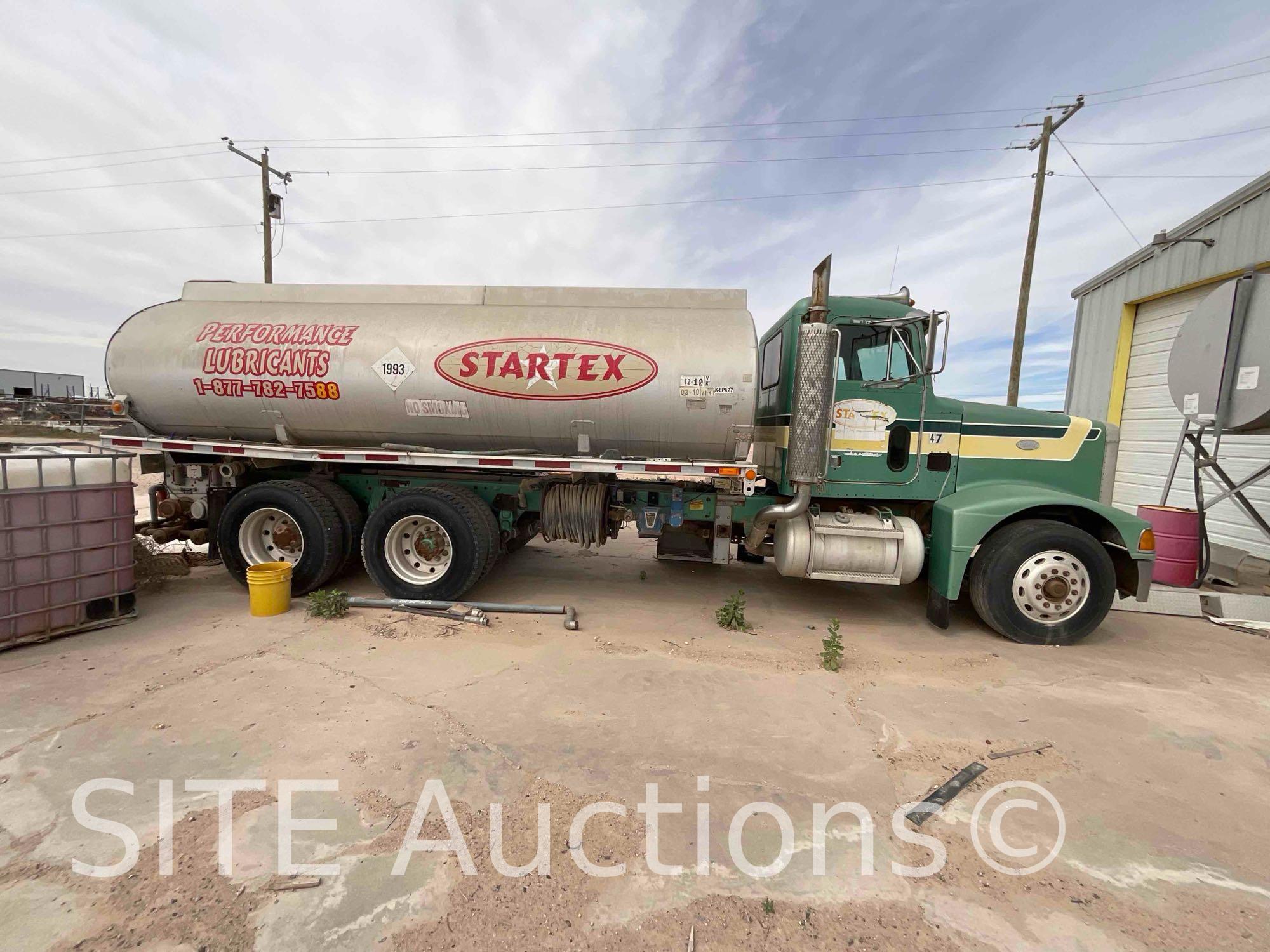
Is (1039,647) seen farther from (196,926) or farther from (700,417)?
(196,926)

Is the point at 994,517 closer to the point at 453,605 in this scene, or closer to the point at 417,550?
the point at 453,605

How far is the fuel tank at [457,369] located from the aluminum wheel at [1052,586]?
9.36ft

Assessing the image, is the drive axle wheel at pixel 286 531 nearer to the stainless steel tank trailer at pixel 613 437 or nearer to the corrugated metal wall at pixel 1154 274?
the stainless steel tank trailer at pixel 613 437

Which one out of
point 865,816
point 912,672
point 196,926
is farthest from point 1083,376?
point 196,926

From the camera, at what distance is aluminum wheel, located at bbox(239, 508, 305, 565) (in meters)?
5.52

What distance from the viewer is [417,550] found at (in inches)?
218

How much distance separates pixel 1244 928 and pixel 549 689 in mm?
3328

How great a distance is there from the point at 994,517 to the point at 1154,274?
767cm

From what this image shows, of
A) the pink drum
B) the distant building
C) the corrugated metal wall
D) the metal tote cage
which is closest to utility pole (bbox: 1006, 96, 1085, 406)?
the corrugated metal wall

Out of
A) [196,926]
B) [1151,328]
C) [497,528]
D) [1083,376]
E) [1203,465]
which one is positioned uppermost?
[1151,328]

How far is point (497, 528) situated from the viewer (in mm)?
5410

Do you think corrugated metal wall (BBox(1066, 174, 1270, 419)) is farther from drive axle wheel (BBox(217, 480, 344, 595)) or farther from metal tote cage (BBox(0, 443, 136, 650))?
metal tote cage (BBox(0, 443, 136, 650))

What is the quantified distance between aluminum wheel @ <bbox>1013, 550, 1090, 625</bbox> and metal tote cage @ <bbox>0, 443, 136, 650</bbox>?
806 cm

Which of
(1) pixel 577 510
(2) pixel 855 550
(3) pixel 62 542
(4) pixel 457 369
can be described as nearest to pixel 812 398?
(2) pixel 855 550
